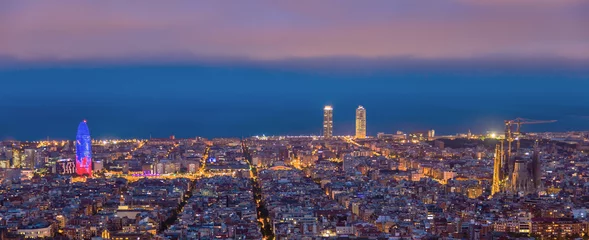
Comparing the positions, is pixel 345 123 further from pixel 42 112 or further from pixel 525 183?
pixel 525 183

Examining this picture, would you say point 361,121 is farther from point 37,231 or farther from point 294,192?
point 37,231

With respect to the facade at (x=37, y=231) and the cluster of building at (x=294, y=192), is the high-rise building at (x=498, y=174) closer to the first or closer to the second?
the cluster of building at (x=294, y=192)

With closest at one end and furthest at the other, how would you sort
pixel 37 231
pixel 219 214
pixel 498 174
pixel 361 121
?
pixel 37 231 < pixel 219 214 < pixel 498 174 < pixel 361 121

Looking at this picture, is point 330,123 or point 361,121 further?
point 361,121

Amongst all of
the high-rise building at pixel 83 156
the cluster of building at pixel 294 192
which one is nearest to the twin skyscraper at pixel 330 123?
the cluster of building at pixel 294 192

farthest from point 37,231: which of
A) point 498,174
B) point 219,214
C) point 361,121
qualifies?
point 361,121

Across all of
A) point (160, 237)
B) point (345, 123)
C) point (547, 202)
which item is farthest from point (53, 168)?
point (345, 123)

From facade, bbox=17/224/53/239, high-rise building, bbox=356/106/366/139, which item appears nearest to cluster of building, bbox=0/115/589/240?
facade, bbox=17/224/53/239

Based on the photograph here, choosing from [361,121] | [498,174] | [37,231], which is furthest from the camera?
[361,121]

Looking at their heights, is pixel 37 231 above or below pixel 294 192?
below

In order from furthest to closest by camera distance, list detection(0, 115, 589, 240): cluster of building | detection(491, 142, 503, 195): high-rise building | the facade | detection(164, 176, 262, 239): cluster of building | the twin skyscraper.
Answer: the twin skyscraper → detection(491, 142, 503, 195): high-rise building → detection(0, 115, 589, 240): cluster of building → the facade → detection(164, 176, 262, 239): cluster of building

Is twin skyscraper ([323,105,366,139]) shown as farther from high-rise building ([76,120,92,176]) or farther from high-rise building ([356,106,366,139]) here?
high-rise building ([76,120,92,176])
